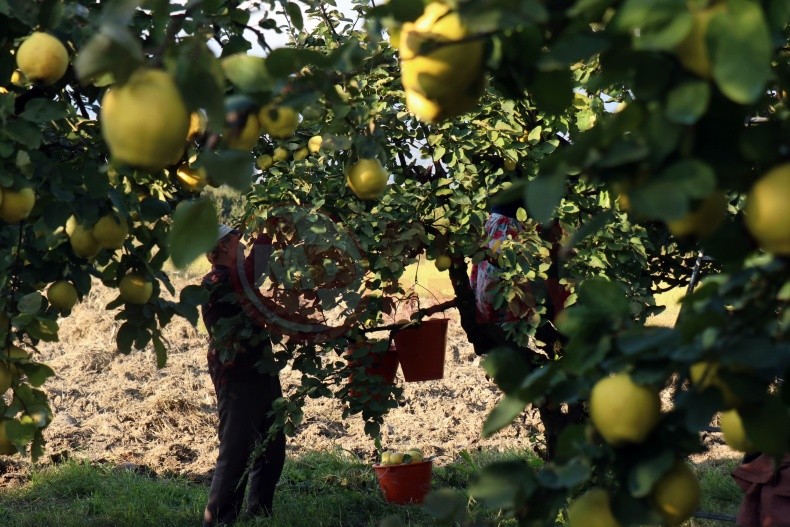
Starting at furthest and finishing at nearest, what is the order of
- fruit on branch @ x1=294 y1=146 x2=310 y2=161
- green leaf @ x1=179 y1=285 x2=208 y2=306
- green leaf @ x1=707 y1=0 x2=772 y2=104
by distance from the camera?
fruit on branch @ x1=294 y1=146 x2=310 y2=161 → green leaf @ x1=179 y1=285 x2=208 y2=306 → green leaf @ x1=707 y1=0 x2=772 y2=104

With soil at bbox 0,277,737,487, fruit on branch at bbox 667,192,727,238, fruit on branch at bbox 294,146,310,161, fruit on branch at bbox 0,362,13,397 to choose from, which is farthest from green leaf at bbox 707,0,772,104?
soil at bbox 0,277,737,487

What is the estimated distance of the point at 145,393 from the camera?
6332mm

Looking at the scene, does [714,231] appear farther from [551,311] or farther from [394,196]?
[551,311]

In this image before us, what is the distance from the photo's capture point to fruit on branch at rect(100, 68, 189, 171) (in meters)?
0.84

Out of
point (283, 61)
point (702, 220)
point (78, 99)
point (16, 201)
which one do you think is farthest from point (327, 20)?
point (702, 220)

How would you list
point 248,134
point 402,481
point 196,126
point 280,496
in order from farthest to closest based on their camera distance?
point 280,496
point 402,481
point 196,126
point 248,134

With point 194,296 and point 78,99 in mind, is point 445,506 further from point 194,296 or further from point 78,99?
point 78,99

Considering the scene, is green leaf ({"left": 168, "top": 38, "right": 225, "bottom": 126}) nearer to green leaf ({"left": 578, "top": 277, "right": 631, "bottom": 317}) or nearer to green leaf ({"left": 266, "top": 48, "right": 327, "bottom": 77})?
green leaf ({"left": 266, "top": 48, "right": 327, "bottom": 77})

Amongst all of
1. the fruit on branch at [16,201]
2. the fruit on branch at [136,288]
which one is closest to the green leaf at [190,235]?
the fruit on branch at [16,201]

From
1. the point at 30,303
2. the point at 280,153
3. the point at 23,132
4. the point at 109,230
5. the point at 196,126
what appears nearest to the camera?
the point at 196,126

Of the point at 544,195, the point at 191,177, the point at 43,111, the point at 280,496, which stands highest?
the point at 43,111

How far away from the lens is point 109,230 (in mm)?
1839

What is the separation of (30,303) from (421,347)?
217 centimetres

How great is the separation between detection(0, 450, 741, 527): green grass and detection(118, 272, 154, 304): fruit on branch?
2102 millimetres
